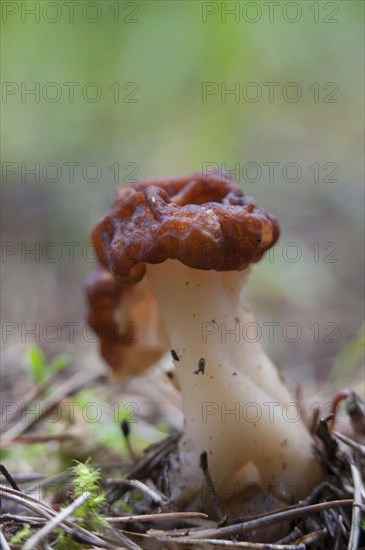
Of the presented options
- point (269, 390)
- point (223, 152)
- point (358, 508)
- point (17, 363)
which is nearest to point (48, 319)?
point (17, 363)

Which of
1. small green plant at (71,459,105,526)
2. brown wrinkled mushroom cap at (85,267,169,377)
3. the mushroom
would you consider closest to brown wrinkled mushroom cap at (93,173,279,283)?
the mushroom

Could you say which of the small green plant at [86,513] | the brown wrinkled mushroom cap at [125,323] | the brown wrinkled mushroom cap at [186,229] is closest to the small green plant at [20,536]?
the small green plant at [86,513]

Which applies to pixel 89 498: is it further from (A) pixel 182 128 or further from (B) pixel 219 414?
(A) pixel 182 128

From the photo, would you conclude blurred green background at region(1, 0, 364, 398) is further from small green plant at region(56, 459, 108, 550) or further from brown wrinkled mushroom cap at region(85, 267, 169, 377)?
small green plant at region(56, 459, 108, 550)

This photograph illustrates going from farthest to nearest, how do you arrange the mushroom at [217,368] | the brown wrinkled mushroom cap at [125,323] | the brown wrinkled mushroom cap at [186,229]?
the brown wrinkled mushroom cap at [125,323]
the mushroom at [217,368]
the brown wrinkled mushroom cap at [186,229]

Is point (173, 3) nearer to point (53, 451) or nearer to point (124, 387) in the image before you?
point (124, 387)

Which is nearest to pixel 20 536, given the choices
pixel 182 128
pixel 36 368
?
pixel 36 368

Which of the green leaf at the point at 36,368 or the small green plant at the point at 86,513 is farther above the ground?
the small green plant at the point at 86,513

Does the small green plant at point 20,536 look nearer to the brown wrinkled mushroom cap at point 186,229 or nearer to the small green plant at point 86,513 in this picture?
the small green plant at point 86,513
